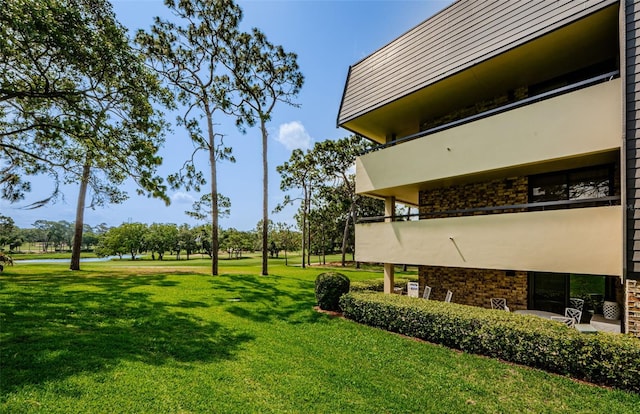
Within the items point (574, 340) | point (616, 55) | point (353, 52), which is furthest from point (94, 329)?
point (616, 55)

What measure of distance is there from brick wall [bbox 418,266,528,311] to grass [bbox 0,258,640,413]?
3727mm

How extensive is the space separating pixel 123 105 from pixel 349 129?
8191 mm

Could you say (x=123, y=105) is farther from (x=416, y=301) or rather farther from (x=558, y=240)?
(x=558, y=240)

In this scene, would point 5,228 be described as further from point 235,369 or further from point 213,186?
point 235,369

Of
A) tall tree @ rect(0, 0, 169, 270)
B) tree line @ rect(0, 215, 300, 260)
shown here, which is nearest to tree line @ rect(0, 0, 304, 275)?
tall tree @ rect(0, 0, 169, 270)

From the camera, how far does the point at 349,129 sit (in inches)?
477

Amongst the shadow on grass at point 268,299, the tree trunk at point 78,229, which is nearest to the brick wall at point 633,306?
the shadow on grass at point 268,299

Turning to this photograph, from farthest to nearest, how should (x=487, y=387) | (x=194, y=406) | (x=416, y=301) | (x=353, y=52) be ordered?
1. (x=353, y=52)
2. (x=416, y=301)
3. (x=487, y=387)
4. (x=194, y=406)

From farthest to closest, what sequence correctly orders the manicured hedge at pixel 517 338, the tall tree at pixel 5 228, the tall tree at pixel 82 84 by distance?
1. the tall tree at pixel 5 228
2. the tall tree at pixel 82 84
3. the manicured hedge at pixel 517 338

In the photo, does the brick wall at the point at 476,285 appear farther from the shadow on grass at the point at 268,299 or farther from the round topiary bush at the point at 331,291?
the shadow on grass at the point at 268,299

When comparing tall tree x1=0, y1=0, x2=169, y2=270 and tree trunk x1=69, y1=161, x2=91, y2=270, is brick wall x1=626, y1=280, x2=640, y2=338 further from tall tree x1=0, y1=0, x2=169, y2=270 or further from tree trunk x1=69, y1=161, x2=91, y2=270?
tree trunk x1=69, y1=161, x2=91, y2=270

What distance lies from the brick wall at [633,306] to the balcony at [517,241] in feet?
0.93

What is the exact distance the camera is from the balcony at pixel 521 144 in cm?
584

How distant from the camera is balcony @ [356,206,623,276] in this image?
5730 millimetres
